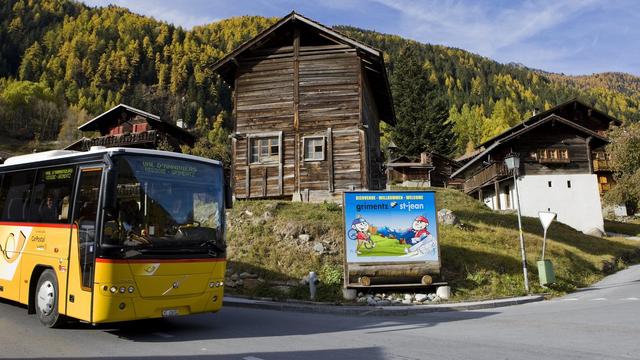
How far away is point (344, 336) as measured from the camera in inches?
336

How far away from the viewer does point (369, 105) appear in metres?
27.0

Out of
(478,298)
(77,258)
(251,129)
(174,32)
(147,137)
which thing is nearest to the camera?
(77,258)

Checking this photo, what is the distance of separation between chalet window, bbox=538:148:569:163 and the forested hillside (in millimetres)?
69047

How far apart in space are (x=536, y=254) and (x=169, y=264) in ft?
51.3

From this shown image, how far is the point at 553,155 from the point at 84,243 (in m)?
39.9

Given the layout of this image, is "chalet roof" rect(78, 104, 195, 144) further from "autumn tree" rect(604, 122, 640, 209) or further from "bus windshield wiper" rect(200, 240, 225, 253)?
"bus windshield wiper" rect(200, 240, 225, 253)

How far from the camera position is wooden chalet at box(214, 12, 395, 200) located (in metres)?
22.4

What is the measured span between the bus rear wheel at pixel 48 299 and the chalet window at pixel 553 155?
128 feet

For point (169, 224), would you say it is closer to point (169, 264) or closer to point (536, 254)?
point (169, 264)

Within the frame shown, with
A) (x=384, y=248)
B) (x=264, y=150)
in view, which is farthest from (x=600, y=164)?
(x=384, y=248)

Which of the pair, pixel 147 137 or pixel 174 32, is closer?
pixel 147 137

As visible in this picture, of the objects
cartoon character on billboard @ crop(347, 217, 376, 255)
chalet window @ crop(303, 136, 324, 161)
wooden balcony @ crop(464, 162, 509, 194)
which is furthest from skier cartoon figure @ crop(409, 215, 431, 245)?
wooden balcony @ crop(464, 162, 509, 194)

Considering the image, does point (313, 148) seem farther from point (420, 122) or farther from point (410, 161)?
point (420, 122)

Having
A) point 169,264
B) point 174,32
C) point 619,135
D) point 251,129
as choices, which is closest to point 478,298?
point 169,264
